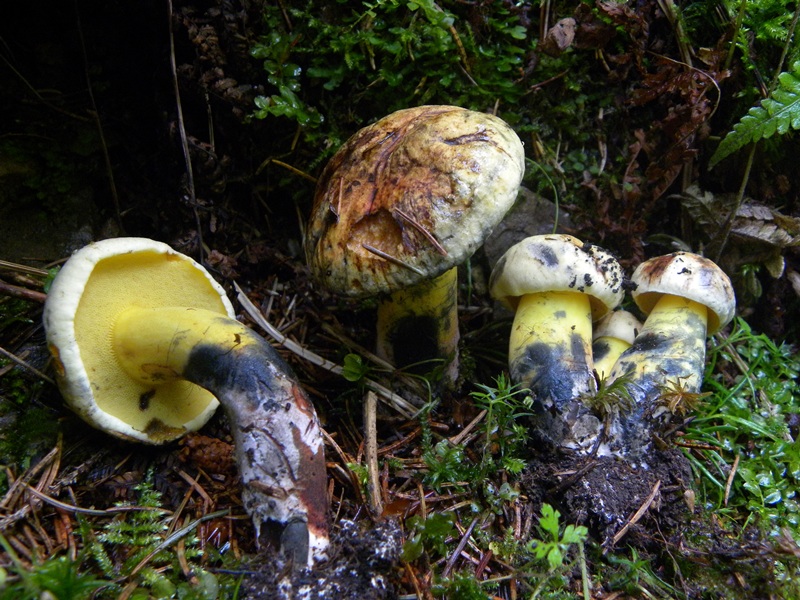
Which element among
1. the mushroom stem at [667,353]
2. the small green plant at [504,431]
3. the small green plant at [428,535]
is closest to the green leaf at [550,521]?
the small green plant at [428,535]

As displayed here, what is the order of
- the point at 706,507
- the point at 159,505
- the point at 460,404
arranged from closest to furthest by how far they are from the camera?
the point at 159,505 → the point at 706,507 → the point at 460,404

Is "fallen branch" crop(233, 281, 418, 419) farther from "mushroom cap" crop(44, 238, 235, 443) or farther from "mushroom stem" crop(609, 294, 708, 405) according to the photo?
"mushroom stem" crop(609, 294, 708, 405)

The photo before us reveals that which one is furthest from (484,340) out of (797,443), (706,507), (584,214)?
(797,443)

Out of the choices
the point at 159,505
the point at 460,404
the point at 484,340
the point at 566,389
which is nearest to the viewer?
the point at 159,505

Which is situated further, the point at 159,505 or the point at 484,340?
the point at 484,340

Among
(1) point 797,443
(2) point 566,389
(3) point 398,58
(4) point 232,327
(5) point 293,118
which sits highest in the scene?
(3) point 398,58

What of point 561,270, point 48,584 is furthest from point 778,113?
point 48,584

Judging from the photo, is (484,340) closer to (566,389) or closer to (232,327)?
(566,389)

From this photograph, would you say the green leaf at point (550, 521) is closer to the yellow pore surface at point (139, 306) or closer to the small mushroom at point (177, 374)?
the small mushroom at point (177, 374)
